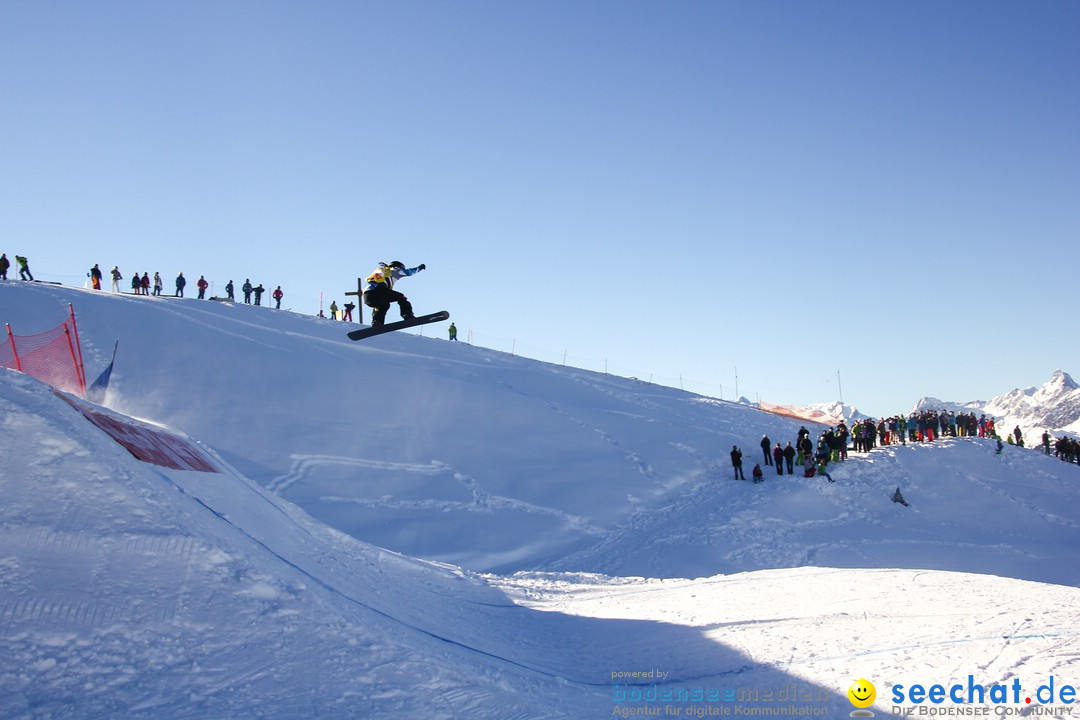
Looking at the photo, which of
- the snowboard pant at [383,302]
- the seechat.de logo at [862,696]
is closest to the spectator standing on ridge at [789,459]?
the snowboard pant at [383,302]

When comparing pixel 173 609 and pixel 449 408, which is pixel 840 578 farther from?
pixel 449 408

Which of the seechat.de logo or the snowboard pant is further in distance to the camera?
the snowboard pant

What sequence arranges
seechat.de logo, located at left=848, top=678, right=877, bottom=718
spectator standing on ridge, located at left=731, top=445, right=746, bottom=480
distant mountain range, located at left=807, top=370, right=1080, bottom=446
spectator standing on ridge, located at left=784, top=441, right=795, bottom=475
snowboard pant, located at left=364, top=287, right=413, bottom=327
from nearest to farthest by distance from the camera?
seechat.de logo, located at left=848, top=678, right=877, bottom=718
snowboard pant, located at left=364, top=287, right=413, bottom=327
spectator standing on ridge, located at left=731, top=445, right=746, bottom=480
spectator standing on ridge, located at left=784, top=441, right=795, bottom=475
distant mountain range, located at left=807, top=370, right=1080, bottom=446

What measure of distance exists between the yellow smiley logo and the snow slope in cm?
9

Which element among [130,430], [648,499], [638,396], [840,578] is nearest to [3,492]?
[130,430]

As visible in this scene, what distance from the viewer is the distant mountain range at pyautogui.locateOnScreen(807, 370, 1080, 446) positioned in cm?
11966

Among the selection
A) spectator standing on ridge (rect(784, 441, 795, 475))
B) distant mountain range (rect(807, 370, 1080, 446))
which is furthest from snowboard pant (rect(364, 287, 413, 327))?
distant mountain range (rect(807, 370, 1080, 446))

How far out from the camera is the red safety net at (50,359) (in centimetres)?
1612

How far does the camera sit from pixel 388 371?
24.0 metres

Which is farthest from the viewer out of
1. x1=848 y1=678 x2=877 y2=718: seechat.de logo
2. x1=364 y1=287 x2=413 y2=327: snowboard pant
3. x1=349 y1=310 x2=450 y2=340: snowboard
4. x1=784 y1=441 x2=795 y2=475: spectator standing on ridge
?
x1=784 y1=441 x2=795 y2=475: spectator standing on ridge

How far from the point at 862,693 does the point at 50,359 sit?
63.7ft

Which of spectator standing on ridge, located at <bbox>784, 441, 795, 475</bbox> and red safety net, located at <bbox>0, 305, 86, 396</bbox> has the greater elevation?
red safety net, located at <bbox>0, 305, 86, 396</bbox>

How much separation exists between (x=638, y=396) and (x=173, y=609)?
918 inches

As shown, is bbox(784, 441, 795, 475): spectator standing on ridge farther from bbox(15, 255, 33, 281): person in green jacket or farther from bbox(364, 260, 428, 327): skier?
bbox(15, 255, 33, 281): person in green jacket
